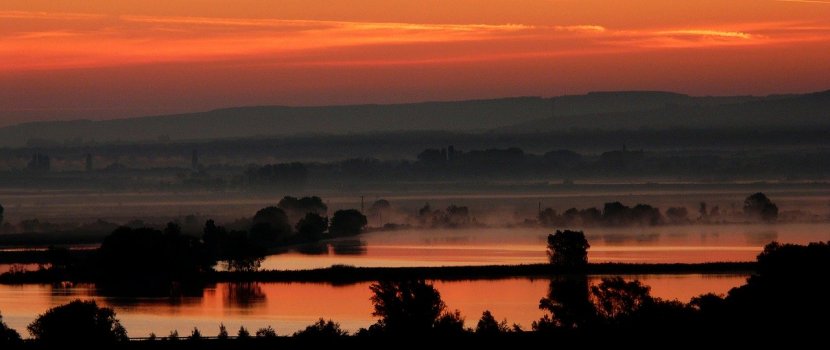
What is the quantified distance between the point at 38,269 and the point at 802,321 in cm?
3325

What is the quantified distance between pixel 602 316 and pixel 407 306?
15.1 feet

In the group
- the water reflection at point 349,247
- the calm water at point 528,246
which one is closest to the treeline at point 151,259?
the calm water at point 528,246

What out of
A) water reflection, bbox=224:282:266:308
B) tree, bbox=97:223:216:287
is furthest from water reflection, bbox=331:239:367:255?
water reflection, bbox=224:282:266:308

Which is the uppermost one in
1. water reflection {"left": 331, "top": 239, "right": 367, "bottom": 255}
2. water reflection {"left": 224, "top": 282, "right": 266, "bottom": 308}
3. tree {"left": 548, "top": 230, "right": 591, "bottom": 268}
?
water reflection {"left": 331, "top": 239, "right": 367, "bottom": 255}

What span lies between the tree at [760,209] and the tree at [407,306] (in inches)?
2201

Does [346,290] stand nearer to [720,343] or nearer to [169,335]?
[169,335]

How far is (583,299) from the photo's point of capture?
50.5 metres

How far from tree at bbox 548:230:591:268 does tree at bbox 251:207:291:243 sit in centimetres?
1789

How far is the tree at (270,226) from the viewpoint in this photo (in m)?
85.8

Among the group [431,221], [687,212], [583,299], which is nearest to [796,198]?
[687,212]

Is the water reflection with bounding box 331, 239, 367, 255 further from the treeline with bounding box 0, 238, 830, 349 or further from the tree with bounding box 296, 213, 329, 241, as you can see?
the treeline with bounding box 0, 238, 830, 349

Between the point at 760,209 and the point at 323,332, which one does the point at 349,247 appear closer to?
the point at 760,209

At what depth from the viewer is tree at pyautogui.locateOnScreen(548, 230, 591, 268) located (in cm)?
6944

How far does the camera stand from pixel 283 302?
59469 mm
